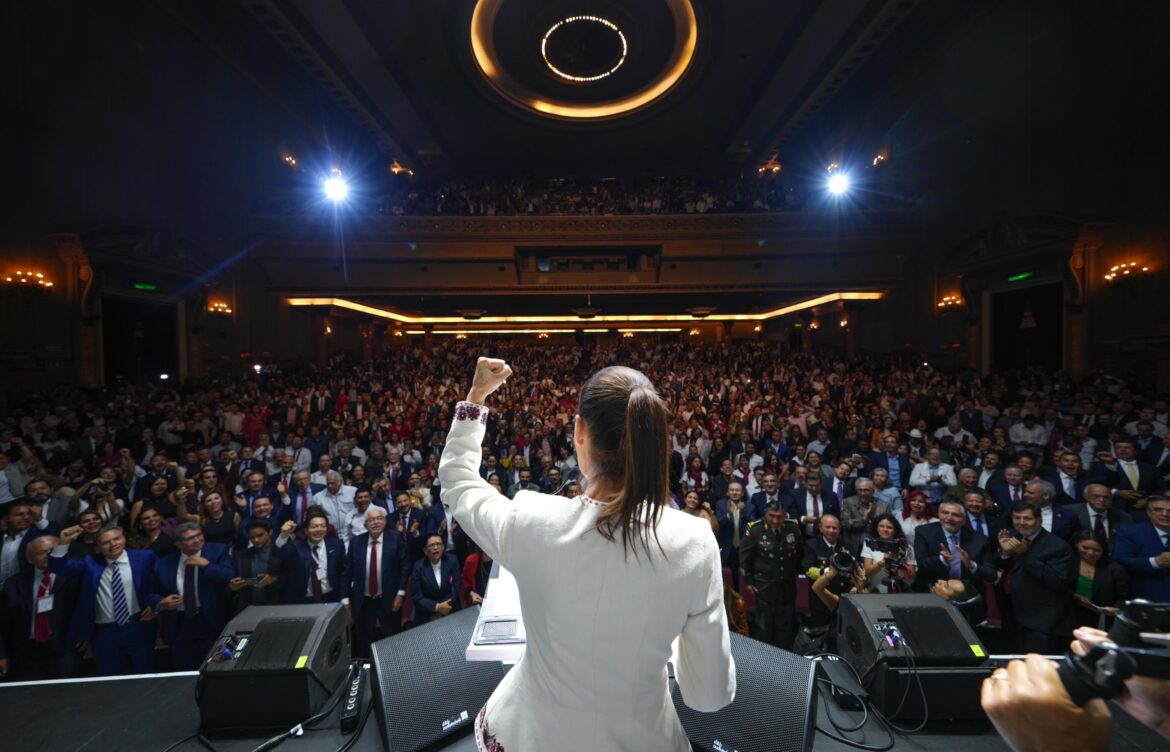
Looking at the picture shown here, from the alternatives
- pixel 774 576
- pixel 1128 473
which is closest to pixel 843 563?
pixel 774 576

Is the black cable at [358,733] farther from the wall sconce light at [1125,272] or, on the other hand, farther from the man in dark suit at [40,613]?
the wall sconce light at [1125,272]

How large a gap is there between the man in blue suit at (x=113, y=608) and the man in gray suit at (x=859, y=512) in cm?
500

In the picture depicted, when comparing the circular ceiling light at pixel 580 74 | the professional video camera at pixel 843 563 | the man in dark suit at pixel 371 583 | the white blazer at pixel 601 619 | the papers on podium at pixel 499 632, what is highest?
the circular ceiling light at pixel 580 74

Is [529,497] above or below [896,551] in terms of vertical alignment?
above

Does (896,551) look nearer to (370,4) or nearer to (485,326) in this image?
(370,4)

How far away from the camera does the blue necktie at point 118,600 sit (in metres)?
3.24

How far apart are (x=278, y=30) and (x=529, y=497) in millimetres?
15437

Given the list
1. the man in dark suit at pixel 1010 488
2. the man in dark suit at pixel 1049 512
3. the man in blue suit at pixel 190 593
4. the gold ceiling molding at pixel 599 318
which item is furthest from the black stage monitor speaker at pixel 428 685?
the gold ceiling molding at pixel 599 318

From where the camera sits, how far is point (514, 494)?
4371mm

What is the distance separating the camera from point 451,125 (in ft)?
56.7

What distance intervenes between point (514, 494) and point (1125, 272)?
34.5 ft

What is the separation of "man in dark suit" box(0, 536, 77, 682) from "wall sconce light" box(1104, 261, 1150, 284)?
1331cm

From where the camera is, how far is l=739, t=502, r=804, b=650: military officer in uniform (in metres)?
3.84

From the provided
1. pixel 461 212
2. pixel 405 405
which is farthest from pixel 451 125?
pixel 405 405
